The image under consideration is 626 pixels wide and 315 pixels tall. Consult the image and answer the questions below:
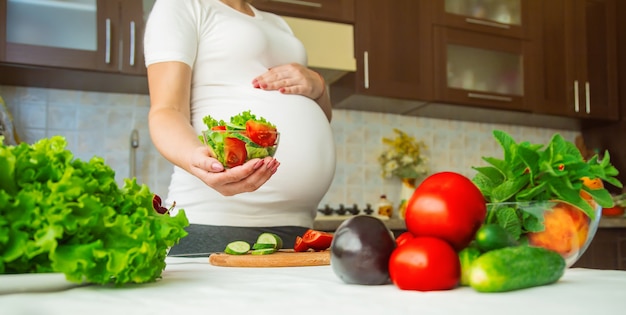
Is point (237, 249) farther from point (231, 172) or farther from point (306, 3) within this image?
point (306, 3)

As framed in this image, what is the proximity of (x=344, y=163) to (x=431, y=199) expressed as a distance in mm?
2352

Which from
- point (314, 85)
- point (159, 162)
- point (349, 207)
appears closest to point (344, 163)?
point (349, 207)

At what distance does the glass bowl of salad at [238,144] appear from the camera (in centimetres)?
79

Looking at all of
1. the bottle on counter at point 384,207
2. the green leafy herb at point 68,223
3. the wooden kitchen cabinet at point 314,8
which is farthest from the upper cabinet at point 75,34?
the green leafy herb at point 68,223

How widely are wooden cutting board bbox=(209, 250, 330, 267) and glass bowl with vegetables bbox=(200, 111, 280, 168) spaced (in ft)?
0.43

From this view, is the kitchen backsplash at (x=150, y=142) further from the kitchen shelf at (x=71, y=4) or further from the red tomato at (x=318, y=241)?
the red tomato at (x=318, y=241)

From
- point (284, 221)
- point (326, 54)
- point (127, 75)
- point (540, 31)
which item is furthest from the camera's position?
point (540, 31)

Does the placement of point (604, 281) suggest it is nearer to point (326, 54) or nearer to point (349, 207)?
point (326, 54)

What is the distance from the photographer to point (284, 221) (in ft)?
4.09

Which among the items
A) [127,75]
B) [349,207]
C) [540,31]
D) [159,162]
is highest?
[540,31]

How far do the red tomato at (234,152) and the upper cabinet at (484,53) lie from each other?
2.08 m

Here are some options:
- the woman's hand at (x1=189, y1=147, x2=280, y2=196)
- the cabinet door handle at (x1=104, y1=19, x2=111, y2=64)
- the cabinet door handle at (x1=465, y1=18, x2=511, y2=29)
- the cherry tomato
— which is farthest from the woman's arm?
the cherry tomato

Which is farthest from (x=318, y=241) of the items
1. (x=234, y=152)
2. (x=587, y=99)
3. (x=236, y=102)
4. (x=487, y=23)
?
(x=587, y=99)

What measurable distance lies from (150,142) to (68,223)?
6.92 ft
